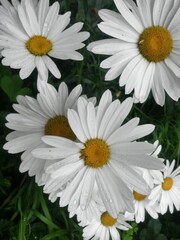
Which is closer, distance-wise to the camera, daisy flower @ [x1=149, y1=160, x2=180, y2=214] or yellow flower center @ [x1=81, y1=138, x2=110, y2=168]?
yellow flower center @ [x1=81, y1=138, x2=110, y2=168]

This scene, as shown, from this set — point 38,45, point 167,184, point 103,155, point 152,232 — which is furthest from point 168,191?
point 38,45

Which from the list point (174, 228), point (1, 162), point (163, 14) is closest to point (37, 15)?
point (163, 14)

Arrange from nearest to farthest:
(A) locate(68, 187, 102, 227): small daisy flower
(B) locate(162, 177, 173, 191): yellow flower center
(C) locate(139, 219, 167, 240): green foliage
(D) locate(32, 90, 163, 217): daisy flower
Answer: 1. (D) locate(32, 90, 163, 217): daisy flower
2. (A) locate(68, 187, 102, 227): small daisy flower
3. (B) locate(162, 177, 173, 191): yellow flower center
4. (C) locate(139, 219, 167, 240): green foliage

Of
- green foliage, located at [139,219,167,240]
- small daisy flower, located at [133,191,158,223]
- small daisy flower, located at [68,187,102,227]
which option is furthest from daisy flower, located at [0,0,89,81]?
green foliage, located at [139,219,167,240]

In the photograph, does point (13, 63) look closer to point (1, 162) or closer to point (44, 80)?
point (44, 80)

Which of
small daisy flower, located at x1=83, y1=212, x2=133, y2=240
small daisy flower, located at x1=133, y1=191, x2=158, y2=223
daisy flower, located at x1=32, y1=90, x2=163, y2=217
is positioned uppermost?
daisy flower, located at x1=32, y1=90, x2=163, y2=217

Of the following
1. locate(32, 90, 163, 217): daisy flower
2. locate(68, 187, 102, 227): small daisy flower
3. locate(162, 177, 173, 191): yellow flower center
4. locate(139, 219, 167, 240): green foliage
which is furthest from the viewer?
locate(139, 219, 167, 240): green foliage

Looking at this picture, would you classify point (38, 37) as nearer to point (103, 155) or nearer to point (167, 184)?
point (103, 155)

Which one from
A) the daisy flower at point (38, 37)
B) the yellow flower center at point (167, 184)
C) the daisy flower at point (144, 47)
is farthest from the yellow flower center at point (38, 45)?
the yellow flower center at point (167, 184)

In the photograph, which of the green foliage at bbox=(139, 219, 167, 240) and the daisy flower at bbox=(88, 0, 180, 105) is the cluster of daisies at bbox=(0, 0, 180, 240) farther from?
the green foliage at bbox=(139, 219, 167, 240)
